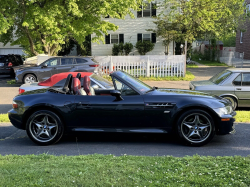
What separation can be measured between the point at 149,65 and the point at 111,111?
547 inches

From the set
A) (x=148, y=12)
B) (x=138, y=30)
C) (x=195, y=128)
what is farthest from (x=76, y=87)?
(x=148, y=12)

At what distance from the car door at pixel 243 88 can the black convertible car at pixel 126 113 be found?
360cm

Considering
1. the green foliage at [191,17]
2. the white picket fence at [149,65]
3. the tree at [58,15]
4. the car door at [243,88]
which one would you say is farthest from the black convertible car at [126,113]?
the green foliage at [191,17]

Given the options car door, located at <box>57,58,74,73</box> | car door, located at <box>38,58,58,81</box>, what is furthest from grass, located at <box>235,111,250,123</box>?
car door, located at <box>38,58,58,81</box>

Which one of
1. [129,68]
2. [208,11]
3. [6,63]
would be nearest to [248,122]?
[129,68]

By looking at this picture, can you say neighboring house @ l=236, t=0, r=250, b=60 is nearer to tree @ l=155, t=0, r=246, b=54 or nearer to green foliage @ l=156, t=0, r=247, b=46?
tree @ l=155, t=0, r=246, b=54

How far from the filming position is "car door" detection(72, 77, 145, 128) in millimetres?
5848

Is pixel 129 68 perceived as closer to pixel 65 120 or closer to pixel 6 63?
pixel 6 63

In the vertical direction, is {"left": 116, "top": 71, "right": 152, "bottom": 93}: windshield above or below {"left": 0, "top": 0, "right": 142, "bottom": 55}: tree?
below

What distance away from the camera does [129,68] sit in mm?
19438

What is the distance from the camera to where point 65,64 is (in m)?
16.8

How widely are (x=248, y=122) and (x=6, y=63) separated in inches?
706

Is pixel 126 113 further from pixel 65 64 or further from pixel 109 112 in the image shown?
pixel 65 64

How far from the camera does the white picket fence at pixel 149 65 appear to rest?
19375 mm
